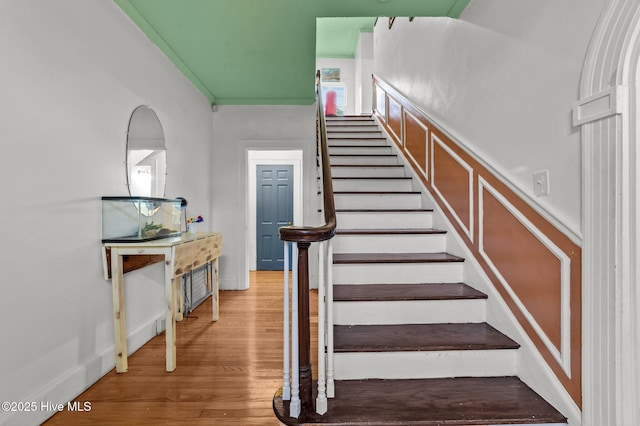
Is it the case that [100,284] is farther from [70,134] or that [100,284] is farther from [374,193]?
[374,193]

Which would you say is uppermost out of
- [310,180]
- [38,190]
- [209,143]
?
[209,143]

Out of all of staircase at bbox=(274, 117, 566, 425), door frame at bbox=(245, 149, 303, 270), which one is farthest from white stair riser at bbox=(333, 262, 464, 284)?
door frame at bbox=(245, 149, 303, 270)

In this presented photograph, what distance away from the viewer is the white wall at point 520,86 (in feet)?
4.12

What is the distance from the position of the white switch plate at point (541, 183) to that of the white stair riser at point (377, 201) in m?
1.36

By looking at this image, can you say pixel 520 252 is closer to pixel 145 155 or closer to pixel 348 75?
pixel 145 155

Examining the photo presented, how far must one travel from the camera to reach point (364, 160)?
3.49m

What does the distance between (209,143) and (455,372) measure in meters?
3.59

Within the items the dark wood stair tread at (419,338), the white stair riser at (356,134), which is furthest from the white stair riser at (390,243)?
the white stair riser at (356,134)

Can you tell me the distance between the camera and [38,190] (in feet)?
5.02

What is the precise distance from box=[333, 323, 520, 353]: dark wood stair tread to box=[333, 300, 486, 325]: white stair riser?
29mm

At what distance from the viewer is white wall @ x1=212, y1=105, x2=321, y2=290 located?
13.4 feet

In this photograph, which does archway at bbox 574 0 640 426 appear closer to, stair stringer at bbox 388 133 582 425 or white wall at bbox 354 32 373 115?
stair stringer at bbox 388 133 582 425

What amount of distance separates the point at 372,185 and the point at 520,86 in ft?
5.26

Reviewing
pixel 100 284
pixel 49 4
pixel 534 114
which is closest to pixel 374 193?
pixel 534 114
